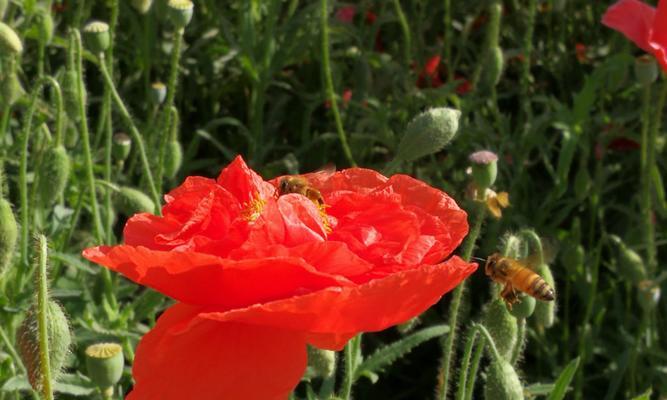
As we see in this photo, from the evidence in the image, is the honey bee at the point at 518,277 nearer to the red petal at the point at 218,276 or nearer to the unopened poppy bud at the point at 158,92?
the red petal at the point at 218,276

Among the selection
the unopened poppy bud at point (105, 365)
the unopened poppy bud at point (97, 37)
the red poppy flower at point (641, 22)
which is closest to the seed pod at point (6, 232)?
the unopened poppy bud at point (105, 365)

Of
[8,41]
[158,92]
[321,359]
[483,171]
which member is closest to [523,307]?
[483,171]

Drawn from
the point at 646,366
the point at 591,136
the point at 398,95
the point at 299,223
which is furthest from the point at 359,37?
the point at 299,223

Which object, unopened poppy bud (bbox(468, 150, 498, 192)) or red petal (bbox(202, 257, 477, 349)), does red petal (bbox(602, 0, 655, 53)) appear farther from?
red petal (bbox(202, 257, 477, 349))

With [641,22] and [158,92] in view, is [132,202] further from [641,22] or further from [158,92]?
[641,22]

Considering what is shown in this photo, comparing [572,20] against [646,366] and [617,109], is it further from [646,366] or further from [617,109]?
[646,366]

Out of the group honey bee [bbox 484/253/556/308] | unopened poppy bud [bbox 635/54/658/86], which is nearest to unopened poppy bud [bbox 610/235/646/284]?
unopened poppy bud [bbox 635/54/658/86]
